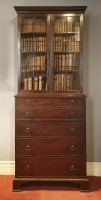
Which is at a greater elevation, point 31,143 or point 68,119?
point 68,119

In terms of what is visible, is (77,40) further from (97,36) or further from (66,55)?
(97,36)

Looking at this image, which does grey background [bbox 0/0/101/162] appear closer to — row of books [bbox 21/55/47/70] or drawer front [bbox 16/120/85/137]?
row of books [bbox 21/55/47/70]

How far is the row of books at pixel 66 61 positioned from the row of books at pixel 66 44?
75 millimetres

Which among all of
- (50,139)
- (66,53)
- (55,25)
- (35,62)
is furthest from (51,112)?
(55,25)

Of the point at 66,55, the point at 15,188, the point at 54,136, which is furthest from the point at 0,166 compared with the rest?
the point at 66,55

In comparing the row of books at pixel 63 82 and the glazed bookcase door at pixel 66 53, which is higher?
the glazed bookcase door at pixel 66 53

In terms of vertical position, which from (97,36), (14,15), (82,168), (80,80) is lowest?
(82,168)

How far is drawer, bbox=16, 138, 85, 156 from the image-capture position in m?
3.33

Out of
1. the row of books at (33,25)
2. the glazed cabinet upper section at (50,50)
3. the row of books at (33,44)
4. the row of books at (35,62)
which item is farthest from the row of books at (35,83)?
the row of books at (33,25)

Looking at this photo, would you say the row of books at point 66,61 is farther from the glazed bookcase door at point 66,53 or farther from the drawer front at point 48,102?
→ the drawer front at point 48,102

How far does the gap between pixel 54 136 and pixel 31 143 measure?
0.30 meters


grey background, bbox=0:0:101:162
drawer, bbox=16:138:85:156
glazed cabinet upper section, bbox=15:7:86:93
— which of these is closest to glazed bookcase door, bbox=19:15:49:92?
glazed cabinet upper section, bbox=15:7:86:93

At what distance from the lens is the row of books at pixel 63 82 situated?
3.40 metres

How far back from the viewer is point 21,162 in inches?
131
